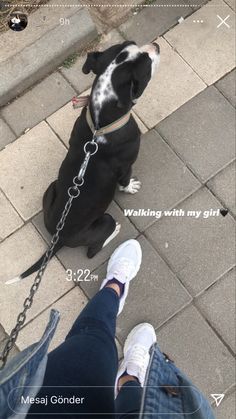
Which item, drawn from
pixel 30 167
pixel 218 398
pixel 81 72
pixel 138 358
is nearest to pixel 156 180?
pixel 30 167

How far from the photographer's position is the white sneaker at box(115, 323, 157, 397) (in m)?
3.46

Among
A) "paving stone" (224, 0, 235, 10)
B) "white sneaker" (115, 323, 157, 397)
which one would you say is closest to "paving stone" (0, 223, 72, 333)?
Answer: "white sneaker" (115, 323, 157, 397)

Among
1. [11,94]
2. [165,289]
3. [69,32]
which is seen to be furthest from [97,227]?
[69,32]

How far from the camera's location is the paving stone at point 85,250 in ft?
12.7

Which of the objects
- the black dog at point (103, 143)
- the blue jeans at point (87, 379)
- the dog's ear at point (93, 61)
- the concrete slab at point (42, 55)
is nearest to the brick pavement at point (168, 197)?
the concrete slab at point (42, 55)

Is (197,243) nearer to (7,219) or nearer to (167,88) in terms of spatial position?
(167,88)

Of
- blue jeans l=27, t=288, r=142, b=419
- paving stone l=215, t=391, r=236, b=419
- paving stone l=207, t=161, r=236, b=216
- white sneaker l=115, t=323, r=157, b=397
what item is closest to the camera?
blue jeans l=27, t=288, r=142, b=419

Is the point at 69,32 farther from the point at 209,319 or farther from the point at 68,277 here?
the point at 209,319

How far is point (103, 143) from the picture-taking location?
3221 millimetres

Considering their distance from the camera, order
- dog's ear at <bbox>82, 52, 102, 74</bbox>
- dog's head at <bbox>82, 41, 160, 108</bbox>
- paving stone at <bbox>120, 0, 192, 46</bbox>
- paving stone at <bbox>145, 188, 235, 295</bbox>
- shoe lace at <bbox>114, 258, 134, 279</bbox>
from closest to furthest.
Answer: dog's head at <bbox>82, 41, 160, 108</bbox>
dog's ear at <bbox>82, 52, 102, 74</bbox>
shoe lace at <bbox>114, 258, 134, 279</bbox>
paving stone at <bbox>145, 188, 235, 295</bbox>
paving stone at <bbox>120, 0, 192, 46</bbox>

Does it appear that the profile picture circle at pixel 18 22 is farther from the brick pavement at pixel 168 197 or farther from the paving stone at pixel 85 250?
the paving stone at pixel 85 250

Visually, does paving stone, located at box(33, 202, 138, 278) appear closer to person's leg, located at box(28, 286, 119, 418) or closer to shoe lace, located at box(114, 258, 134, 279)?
shoe lace, located at box(114, 258, 134, 279)

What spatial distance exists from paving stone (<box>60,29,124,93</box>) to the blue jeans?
2076 millimetres

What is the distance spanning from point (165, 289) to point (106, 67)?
1.75m
